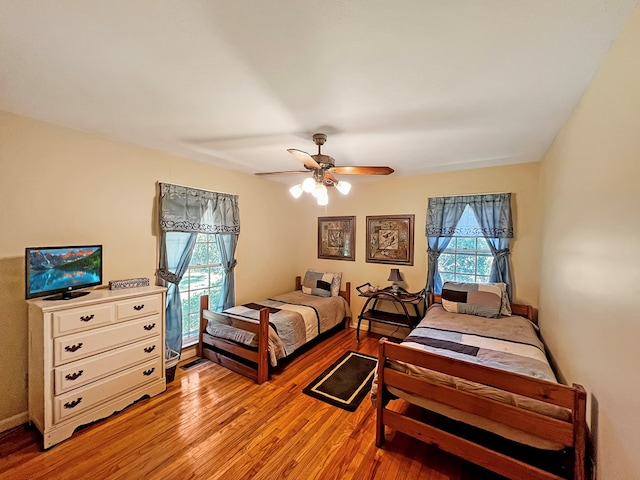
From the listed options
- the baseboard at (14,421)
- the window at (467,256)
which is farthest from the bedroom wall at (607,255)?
the baseboard at (14,421)

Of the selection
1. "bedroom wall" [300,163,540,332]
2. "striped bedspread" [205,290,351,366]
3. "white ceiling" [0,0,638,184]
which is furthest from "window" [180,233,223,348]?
"bedroom wall" [300,163,540,332]

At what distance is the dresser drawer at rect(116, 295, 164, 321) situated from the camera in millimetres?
2197

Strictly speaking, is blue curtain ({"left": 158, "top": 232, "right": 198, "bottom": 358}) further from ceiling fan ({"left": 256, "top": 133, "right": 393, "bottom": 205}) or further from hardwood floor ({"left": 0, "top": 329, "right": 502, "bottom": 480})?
ceiling fan ({"left": 256, "top": 133, "right": 393, "bottom": 205})

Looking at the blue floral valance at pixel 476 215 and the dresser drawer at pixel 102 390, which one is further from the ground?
the blue floral valance at pixel 476 215

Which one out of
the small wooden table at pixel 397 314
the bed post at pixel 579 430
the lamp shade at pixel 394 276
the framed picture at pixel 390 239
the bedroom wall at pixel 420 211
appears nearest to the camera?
the bed post at pixel 579 430

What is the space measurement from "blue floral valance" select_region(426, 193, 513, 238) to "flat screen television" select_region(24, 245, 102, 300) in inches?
144

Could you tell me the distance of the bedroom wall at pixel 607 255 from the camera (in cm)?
105

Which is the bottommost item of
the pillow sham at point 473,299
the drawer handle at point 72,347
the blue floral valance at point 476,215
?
the drawer handle at point 72,347

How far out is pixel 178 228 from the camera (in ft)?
9.66

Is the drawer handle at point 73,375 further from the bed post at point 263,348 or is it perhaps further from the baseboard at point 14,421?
the bed post at point 263,348

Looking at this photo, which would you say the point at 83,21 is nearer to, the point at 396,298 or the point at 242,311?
the point at 242,311

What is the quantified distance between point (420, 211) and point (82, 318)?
148 inches

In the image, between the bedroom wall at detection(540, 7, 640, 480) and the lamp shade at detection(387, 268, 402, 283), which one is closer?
the bedroom wall at detection(540, 7, 640, 480)

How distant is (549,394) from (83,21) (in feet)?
9.16
